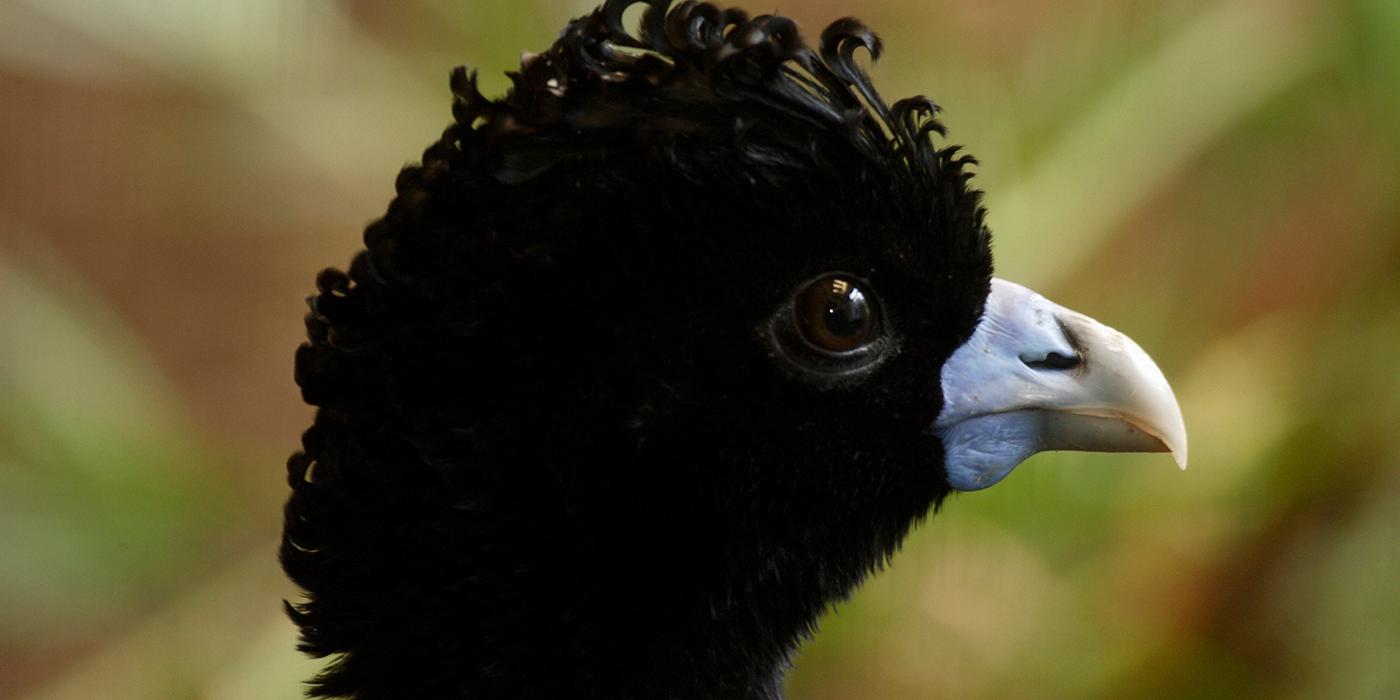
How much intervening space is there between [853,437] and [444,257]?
54 cm

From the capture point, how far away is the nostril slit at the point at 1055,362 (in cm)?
192

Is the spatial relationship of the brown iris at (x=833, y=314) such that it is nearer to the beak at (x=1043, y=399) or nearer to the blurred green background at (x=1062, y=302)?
the beak at (x=1043, y=399)

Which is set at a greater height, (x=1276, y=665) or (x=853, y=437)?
(x=853, y=437)

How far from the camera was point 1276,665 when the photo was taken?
3.56m

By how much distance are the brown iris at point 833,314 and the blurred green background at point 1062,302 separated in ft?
5.31

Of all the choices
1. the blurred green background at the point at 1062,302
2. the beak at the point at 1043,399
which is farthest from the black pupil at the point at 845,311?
the blurred green background at the point at 1062,302

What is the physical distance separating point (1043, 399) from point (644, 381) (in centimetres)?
52

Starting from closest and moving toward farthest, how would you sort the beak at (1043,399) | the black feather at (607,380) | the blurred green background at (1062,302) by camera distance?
the black feather at (607,380) < the beak at (1043,399) < the blurred green background at (1062,302)

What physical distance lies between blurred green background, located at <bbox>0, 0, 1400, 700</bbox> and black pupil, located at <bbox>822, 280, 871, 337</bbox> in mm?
1619

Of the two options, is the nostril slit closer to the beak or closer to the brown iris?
the beak

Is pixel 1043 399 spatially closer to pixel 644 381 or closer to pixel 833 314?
pixel 833 314

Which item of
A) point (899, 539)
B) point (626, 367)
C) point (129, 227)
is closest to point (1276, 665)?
point (899, 539)

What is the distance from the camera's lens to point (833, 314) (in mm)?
1783

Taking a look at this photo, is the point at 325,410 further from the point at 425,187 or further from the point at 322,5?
the point at 322,5
